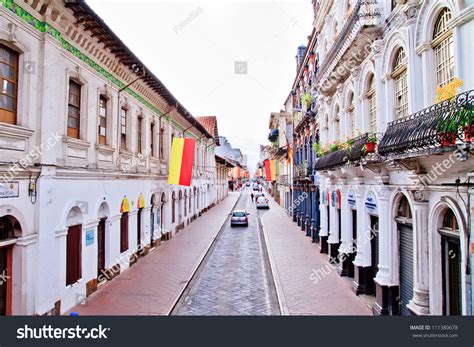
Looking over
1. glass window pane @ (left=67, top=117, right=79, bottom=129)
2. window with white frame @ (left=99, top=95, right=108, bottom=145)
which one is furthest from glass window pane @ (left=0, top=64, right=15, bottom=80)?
window with white frame @ (left=99, top=95, right=108, bottom=145)

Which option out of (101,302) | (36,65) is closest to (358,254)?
(101,302)

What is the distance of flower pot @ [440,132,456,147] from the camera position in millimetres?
4961

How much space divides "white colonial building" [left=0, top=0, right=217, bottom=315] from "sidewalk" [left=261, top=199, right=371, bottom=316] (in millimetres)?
6261

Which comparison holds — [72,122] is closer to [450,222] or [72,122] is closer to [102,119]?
[102,119]

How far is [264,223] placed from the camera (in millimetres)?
27359

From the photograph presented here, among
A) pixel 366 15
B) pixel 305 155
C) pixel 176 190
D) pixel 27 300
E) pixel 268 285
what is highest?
pixel 366 15

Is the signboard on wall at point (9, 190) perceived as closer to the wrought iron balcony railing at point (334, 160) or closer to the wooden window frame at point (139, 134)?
the wooden window frame at point (139, 134)

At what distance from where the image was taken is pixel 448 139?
5000mm

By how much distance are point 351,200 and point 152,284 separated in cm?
769

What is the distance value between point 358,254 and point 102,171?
352 inches

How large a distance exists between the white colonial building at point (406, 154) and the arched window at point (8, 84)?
27.1ft

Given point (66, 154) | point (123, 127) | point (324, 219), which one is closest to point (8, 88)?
point (66, 154)

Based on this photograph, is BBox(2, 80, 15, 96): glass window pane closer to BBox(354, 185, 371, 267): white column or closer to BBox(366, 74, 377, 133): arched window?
BBox(366, 74, 377, 133): arched window

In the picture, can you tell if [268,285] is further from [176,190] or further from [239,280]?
[176,190]
